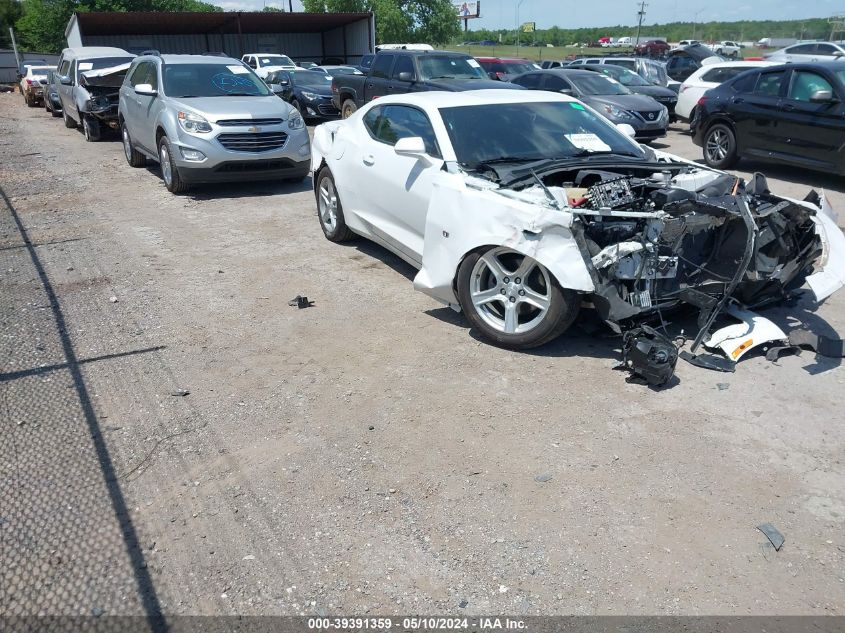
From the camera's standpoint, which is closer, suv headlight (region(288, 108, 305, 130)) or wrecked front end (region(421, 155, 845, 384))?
wrecked front end (region(421, 155, 845, 384))

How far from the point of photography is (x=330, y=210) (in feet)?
24.1

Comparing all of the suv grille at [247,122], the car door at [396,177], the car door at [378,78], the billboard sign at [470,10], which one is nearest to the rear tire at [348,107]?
the car door at [378,78]

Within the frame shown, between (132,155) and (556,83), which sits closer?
(132,155)

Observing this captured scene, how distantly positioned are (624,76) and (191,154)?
11.5m

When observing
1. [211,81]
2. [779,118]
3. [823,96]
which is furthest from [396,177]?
[779,118]

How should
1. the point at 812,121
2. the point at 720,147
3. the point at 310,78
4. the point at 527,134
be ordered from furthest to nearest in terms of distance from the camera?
the point at 310,78 < the point at 720,147 < the point at 812,121 < the point at 527,134

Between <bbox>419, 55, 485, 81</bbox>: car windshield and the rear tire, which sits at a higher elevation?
<bbox>419, 55, 485, 81</bbox>: car windshield

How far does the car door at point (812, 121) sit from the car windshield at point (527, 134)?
5319 millimetres

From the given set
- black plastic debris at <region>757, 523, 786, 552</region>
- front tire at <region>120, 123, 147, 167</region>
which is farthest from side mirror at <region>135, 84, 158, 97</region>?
black plastic debris at <region>757, 523, 786, 552</region>

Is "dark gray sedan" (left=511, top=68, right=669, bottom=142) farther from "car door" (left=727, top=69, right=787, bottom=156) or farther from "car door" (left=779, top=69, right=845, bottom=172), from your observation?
"car door" (left=779, top=69, right=845, bottom=172)

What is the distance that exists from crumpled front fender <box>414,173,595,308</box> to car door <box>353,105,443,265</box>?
0.42 meters

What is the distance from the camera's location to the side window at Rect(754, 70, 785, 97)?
10477 millimetres

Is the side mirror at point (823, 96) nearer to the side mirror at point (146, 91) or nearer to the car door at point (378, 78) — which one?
the car door at point (378, 78)

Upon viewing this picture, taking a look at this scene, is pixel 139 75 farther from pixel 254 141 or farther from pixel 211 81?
pixel 254 141
